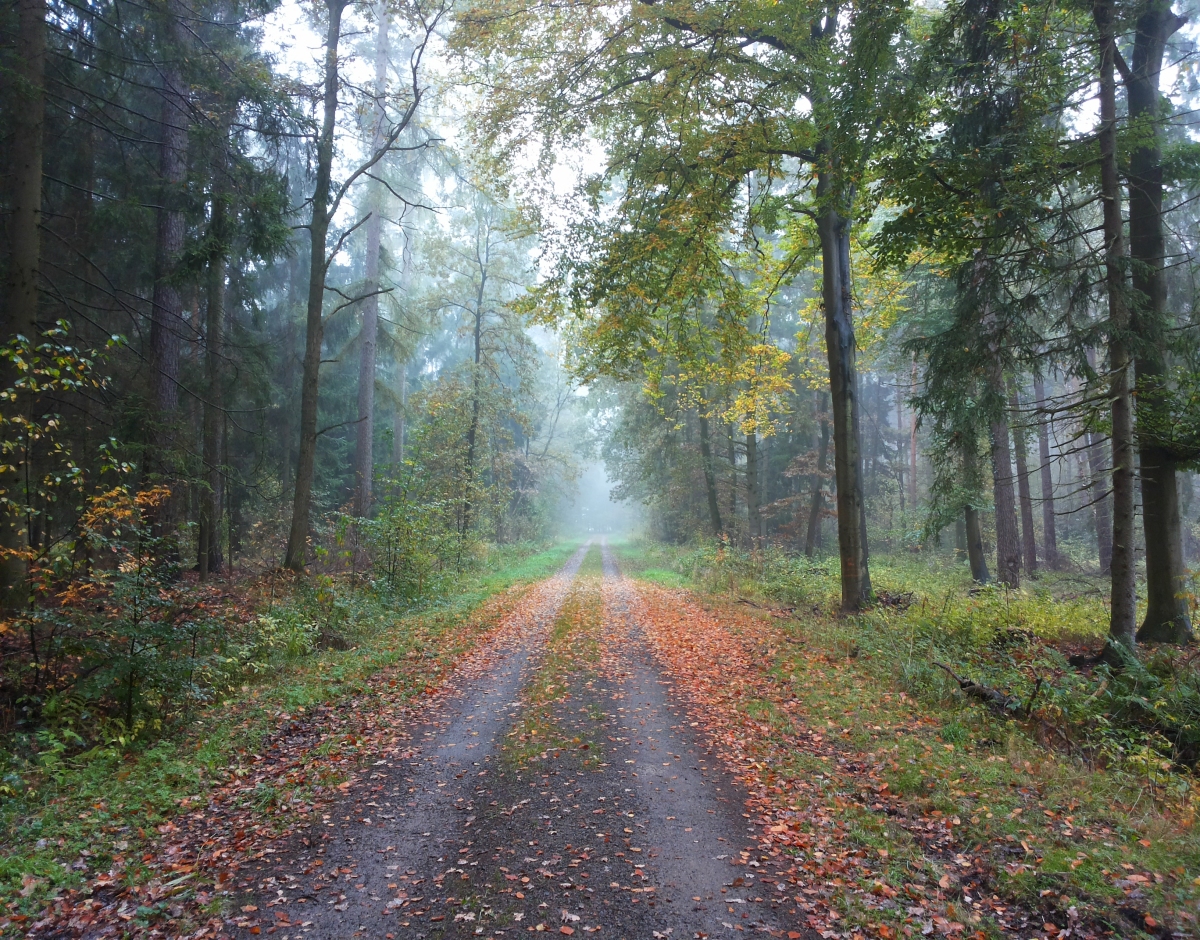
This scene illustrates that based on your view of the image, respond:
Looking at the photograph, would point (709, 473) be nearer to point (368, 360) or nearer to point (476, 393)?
point (476, 393)

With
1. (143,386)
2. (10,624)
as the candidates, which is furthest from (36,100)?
(10,624)

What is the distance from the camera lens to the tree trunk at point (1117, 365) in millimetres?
7078

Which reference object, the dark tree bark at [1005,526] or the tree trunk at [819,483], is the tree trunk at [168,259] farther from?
the tree trunk at [819,483]

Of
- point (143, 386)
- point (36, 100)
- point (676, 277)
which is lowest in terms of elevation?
point (143, 386)

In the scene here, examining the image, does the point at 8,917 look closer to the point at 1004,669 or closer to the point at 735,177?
the point at 1004,669

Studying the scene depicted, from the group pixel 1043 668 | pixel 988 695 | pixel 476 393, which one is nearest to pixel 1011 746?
pixel 988 695

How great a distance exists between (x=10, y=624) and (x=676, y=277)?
32.7 feet

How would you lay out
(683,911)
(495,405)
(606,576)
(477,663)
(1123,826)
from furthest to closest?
1. (495,405)
2. (606,576)
3. (477,663)
4. (1123,826)
5. (683,911)

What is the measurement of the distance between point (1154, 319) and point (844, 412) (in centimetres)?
447

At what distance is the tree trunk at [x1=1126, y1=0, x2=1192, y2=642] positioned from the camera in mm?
7633

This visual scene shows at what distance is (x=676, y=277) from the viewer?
1077cm

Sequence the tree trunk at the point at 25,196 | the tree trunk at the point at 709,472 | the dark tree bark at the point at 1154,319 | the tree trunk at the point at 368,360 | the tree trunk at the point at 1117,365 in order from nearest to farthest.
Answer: the tree trunk at the point at 25,196
the tree trunk at the point at 1117,365
the dark tree bark at the point at 1154,319
the tree trunk at the point at 368,360
the tree trunk at the point at 709,472

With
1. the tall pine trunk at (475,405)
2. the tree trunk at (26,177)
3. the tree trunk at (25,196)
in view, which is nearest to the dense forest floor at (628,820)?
the tree trunk at (25,196)

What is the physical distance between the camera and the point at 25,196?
694cm
